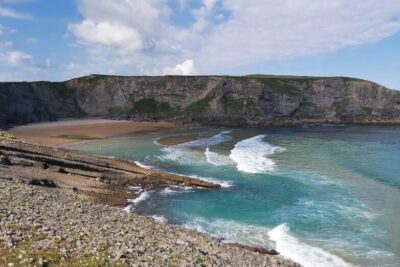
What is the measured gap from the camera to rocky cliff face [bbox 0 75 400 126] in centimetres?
13400

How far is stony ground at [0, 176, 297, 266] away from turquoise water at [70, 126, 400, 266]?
201 inches

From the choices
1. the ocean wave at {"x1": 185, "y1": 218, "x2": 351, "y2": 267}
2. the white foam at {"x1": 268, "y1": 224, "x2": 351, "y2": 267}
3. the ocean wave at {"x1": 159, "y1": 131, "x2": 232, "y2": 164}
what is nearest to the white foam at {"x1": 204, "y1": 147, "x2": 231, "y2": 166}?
the ocean wave at {"x1": 159, "y1": 131, "x2": 232, "y2": 164}

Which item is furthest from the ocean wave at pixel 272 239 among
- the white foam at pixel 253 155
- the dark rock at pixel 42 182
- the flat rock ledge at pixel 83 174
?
the white foam at pixel 253 155

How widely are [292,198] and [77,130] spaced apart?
73.9 m

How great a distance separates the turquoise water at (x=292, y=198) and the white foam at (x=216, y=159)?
0.14 metres

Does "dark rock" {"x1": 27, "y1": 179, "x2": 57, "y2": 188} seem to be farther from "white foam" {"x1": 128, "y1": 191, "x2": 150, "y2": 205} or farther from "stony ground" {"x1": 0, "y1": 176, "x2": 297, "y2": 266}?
"white foam" {"x1": 128, "y1": 191, "x2": 150, "y2": 205}

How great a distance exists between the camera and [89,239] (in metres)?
20.6

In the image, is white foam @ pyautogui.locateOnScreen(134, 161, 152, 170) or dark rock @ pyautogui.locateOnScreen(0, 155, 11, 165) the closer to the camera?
dark rock @ pyautogui.locateOnScreen(0, 155, 11, 165)

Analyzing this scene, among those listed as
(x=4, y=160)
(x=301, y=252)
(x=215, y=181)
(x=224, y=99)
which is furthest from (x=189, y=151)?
(x=224, y=99)

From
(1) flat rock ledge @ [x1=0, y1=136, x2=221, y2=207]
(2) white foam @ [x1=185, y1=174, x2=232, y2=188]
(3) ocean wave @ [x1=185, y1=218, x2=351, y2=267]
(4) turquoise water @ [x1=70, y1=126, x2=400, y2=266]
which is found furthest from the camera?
(2) white foam @ [x1=185, y1=174, x2=232, y2=188]

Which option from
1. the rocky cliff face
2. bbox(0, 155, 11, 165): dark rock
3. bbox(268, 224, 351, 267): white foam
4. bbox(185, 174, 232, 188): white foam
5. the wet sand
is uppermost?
the rocky cliff face

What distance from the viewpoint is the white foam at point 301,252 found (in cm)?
2645

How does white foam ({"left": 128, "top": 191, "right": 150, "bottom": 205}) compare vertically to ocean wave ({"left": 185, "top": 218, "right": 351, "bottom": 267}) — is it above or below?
above

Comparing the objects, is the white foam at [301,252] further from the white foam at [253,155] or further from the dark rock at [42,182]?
the white foam at [253,155]
